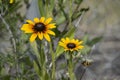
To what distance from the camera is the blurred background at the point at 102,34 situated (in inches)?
157

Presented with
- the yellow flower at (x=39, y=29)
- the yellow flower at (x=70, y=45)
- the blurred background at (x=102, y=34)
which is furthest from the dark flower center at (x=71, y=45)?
the blurred background at (x=102, y=34)

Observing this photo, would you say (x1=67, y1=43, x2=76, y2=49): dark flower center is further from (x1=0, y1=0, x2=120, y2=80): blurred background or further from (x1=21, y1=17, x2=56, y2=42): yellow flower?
(x1=0, y1=0, x2=120, y2=80): blurred background

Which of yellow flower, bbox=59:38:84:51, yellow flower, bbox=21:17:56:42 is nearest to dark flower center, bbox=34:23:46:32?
yellow flower, bbox=21:17:56:42

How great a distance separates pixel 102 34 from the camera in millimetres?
5340

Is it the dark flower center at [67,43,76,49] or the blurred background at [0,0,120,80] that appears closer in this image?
the dark flower center at [67,43,76,49]

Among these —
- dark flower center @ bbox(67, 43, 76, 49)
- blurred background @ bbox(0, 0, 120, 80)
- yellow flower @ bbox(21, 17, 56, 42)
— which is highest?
yellow flower @ bbox(21, 17, 56, 42)

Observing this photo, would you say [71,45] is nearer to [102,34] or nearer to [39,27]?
[39,27]

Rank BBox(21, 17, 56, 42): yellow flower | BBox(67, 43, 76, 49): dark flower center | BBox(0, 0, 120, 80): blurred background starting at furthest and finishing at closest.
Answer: BBox(0, 0, 120, 80): blurred background < BBox(67, 43, 76, 49): dark flower center < BBox(21, 17, 56, 42): yellow flower

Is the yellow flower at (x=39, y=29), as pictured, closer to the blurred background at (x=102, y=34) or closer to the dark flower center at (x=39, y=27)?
the dark flower center at (x=39, y=27)

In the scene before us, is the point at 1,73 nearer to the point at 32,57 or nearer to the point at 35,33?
the point at 32,57

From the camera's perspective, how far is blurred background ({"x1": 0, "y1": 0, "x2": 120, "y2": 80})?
157 inches

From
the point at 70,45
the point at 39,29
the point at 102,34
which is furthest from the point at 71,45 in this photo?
the point at 102,34

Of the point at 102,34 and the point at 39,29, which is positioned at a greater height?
the point at 39,29

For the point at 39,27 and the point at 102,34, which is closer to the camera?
the point at 39,27
